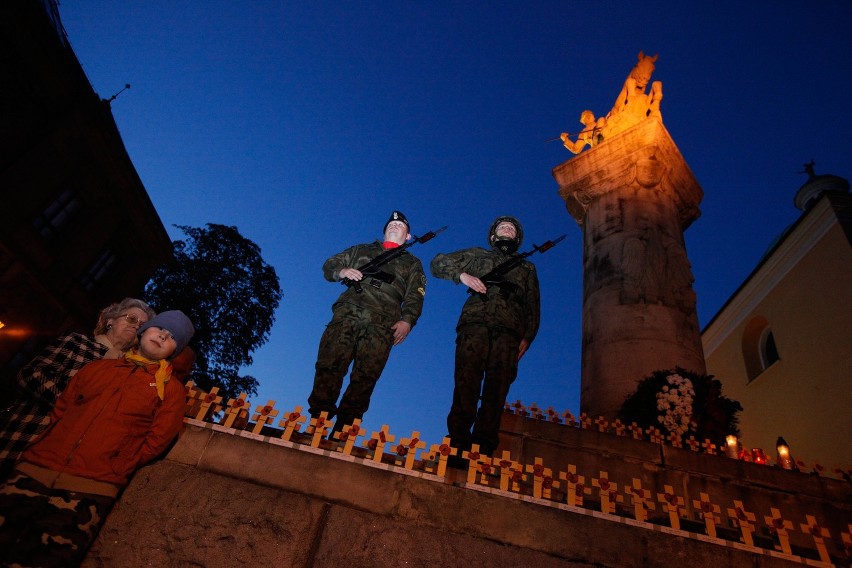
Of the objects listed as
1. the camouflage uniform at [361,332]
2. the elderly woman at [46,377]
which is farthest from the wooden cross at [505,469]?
the elderly woman at [46,377]

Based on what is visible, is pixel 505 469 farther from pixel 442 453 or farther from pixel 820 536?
pixel 820 536

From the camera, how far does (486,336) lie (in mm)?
4961

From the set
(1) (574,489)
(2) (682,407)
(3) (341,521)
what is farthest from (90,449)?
(2) (682,407)

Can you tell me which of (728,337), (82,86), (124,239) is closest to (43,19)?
(82,86)

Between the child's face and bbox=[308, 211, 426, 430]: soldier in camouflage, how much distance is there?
1.51 meters

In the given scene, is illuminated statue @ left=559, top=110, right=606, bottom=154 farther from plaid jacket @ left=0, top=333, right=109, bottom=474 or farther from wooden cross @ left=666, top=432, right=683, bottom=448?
plaid jacket @ left=0, top=333, right=109, bottom=474

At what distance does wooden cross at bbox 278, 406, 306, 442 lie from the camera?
10.7 feet

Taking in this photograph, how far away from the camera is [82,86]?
17109mm

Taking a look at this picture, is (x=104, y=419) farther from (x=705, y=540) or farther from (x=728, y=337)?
(x=728, y=337)

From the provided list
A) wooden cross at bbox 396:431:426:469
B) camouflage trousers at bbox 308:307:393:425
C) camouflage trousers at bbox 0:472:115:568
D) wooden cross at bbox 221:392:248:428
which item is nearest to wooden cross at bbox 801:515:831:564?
wooden cross at bbox 396:431:426:469

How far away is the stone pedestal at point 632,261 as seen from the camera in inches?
318

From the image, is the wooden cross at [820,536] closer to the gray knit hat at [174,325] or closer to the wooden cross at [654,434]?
the wooden cross at [654,434]

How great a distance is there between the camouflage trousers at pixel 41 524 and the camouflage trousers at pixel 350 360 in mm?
1940

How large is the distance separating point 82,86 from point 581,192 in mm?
16909
